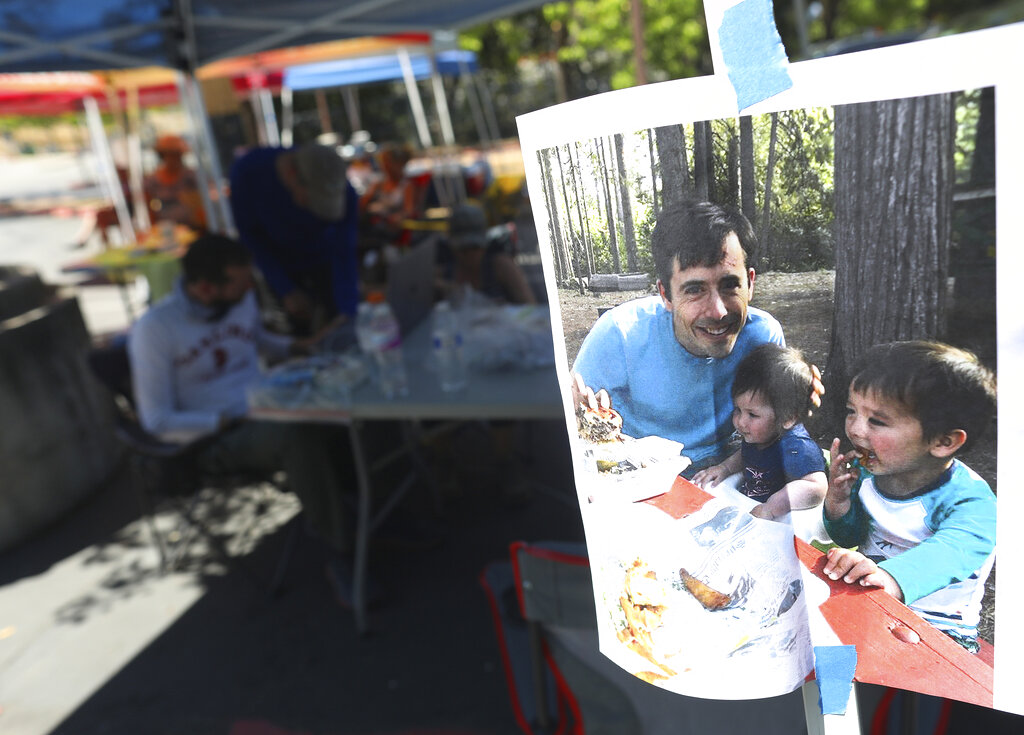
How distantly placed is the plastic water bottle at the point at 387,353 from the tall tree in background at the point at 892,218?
2.02 metres

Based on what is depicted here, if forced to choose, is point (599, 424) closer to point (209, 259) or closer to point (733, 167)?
point (733, 167)

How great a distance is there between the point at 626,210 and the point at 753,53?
18cm

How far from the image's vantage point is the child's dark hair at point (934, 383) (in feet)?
2.20

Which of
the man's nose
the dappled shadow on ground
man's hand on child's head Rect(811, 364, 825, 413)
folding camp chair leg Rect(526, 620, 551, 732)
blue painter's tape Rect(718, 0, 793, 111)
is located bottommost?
the dappled shadow on ground

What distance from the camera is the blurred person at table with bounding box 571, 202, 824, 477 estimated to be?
730 mm

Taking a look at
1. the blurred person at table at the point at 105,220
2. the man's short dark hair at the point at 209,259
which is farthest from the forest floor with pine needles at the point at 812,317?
the blurred person at table at the point at 105,220

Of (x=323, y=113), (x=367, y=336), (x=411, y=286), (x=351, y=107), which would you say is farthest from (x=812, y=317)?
(x=323, y=113)

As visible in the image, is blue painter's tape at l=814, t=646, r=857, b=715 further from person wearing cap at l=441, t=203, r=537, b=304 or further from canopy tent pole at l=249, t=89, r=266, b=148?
canopy tent pole at l=249, t=89, r=266, b=148

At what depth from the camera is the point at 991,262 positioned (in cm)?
62

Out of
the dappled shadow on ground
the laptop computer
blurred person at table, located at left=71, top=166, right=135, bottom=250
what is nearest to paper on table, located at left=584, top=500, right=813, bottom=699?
the dappled shadow on ground

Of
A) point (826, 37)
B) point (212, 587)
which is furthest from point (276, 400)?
point (826, 37)

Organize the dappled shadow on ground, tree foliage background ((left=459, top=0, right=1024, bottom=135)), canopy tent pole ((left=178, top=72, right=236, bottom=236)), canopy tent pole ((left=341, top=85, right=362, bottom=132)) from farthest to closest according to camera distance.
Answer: canopy tent pole ((left=341, top=85, right=362, bottom=132)) → tree foliage background ((left=459, top=0, right=1024, bottom=135)) → canopy tent pole ((left=178, top=72, right=236, bottom=236)) → the dappled shadow on ground

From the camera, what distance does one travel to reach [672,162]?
716mm

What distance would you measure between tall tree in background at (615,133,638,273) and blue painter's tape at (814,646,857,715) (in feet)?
1.55
